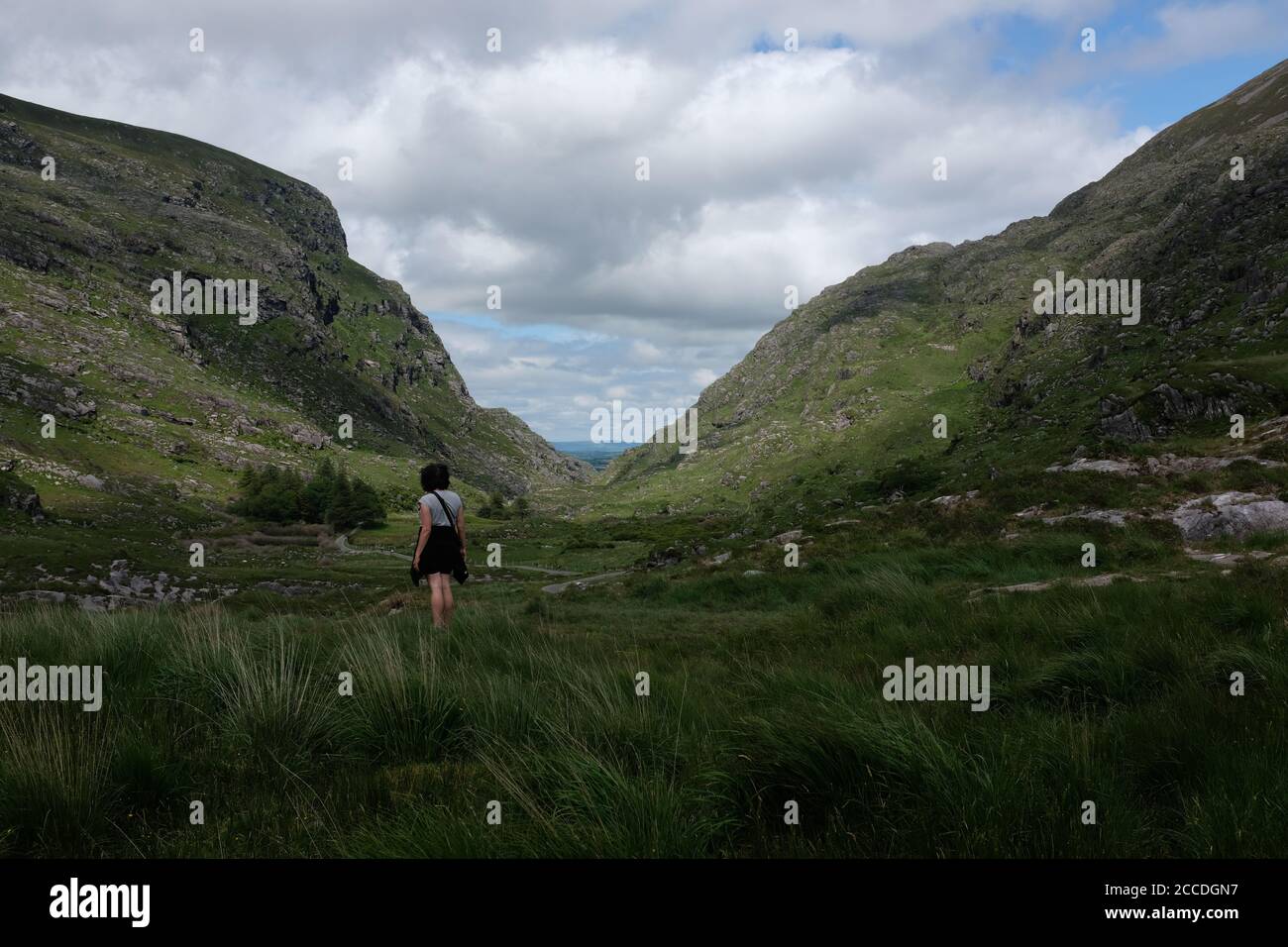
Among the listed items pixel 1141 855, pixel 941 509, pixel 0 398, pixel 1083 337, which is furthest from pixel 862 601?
pixel 0 398

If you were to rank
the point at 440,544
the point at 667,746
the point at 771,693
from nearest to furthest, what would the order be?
the point at 667,746
the point at 771,693
the point at 440,544

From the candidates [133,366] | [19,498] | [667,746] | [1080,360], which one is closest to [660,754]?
[667,746]

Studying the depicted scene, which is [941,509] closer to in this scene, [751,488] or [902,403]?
[751,488]

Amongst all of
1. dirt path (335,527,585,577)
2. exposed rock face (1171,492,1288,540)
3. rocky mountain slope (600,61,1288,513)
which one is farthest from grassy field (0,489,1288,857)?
dirt path (335,527,585,577)

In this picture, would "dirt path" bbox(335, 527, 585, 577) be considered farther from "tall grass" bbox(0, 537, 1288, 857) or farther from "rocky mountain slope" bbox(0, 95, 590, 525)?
"tall grass" bbox(0, 537, 1288, 857)

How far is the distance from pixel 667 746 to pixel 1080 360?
104 meters

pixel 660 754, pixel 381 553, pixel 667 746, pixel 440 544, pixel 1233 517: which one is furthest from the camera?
pixel 381 553

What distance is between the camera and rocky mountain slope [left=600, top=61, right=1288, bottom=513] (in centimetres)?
3712

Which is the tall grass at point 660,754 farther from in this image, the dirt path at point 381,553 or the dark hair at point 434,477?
the dirt path at point 381,553

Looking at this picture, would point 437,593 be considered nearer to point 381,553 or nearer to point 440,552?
point 440,552

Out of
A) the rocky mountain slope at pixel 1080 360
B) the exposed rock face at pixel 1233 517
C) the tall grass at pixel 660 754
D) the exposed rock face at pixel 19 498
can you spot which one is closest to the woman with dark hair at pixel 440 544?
the tall grass at pixel 660 754

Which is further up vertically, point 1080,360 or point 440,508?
point 1080,360

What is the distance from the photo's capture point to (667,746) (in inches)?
164

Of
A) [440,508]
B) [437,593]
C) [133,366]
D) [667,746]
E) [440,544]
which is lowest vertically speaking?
[667,746]
